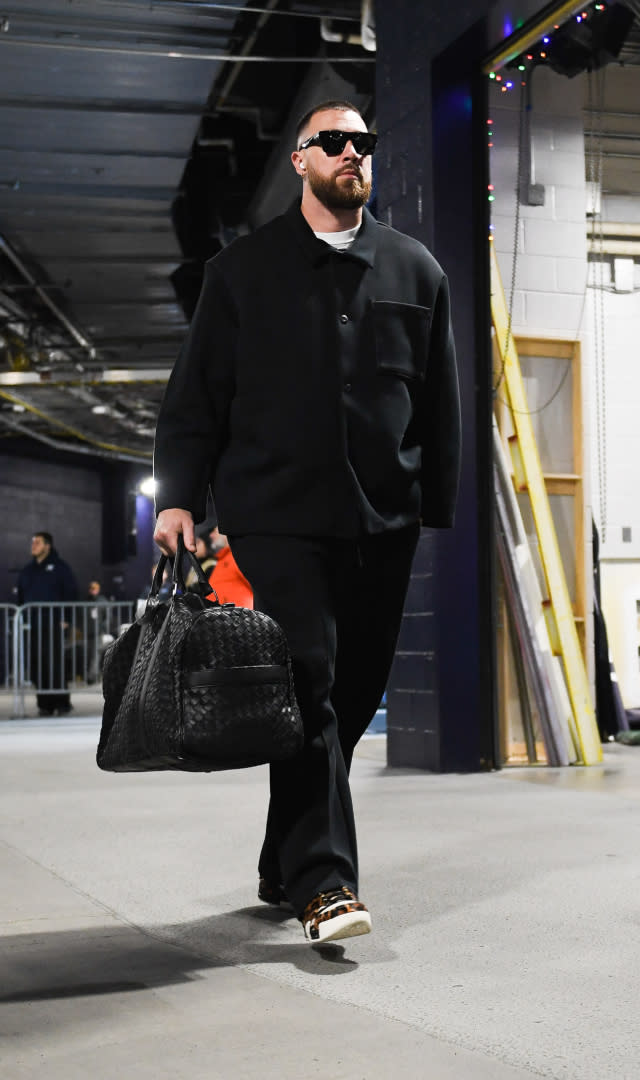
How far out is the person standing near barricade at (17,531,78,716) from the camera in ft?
42.7

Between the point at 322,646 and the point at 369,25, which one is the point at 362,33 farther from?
the point at 322,646

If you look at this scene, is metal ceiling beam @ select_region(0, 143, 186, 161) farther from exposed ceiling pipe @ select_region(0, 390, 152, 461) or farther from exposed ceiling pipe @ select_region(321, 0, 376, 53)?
exposed ceiling pipe @ select_region(0, 390, 152, 461)

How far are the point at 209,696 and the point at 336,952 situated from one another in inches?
25.1

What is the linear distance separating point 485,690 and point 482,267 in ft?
6.31

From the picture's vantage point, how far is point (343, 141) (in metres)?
2.83

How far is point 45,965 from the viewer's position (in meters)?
2.72

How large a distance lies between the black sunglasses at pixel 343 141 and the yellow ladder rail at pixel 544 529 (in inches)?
153

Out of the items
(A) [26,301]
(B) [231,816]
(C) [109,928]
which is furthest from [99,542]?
(C) [109,928]

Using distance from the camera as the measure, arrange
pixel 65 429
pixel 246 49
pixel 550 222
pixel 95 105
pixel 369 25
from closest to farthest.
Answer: pixel 369 25 → pixel 550 222 → pixel 246 49 → pixel 95 105 → pixel 65 429

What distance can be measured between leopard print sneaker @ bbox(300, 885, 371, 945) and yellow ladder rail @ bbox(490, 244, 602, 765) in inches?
162

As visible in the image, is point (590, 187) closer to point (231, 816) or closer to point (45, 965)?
point (231, 816)

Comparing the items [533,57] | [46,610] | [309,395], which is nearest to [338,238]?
[309,395]

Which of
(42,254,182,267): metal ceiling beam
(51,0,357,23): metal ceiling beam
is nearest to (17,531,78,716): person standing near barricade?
(42,254,182,267): metal ceiling beam

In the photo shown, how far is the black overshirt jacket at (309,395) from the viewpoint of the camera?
9.21ft
